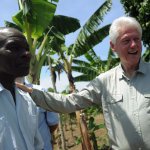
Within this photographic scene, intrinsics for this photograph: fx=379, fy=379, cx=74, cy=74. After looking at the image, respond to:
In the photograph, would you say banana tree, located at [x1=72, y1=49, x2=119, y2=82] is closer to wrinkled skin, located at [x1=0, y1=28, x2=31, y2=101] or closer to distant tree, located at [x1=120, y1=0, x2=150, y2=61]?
distant tree, located at [x1=120, y1=0, x2=150, y2=61]

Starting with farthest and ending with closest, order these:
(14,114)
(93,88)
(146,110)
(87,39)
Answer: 1. (87,39)
2. (93,88)
3. (146,110)
4. (14,114)

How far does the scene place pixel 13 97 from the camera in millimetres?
2447

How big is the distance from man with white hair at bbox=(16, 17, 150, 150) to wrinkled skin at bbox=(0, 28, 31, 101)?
644mm

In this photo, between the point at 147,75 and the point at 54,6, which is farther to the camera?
the point at 54,6

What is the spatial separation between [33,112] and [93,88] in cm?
77

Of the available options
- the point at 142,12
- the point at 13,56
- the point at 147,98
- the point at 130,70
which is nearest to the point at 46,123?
the point at 130,70

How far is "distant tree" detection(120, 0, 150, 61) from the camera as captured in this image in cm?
1182

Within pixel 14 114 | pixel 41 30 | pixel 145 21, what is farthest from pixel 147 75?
pixel 145 21

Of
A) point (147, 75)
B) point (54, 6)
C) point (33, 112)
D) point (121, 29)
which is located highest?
point (54, 6)

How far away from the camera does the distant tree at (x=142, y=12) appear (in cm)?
1182

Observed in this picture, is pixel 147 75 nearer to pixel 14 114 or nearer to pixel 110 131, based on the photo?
pixel 110 131

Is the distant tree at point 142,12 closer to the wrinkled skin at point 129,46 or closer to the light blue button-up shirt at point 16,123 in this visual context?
the wrinkled skin at point 129,46

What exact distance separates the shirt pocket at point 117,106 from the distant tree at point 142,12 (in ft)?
30.2

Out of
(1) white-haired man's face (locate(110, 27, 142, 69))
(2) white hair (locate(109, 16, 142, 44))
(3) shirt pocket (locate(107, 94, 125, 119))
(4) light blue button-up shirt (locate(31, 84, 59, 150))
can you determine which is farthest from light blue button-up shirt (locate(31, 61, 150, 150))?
(4) light blue button-up shirt (locate(31, 84, 59, 150))
